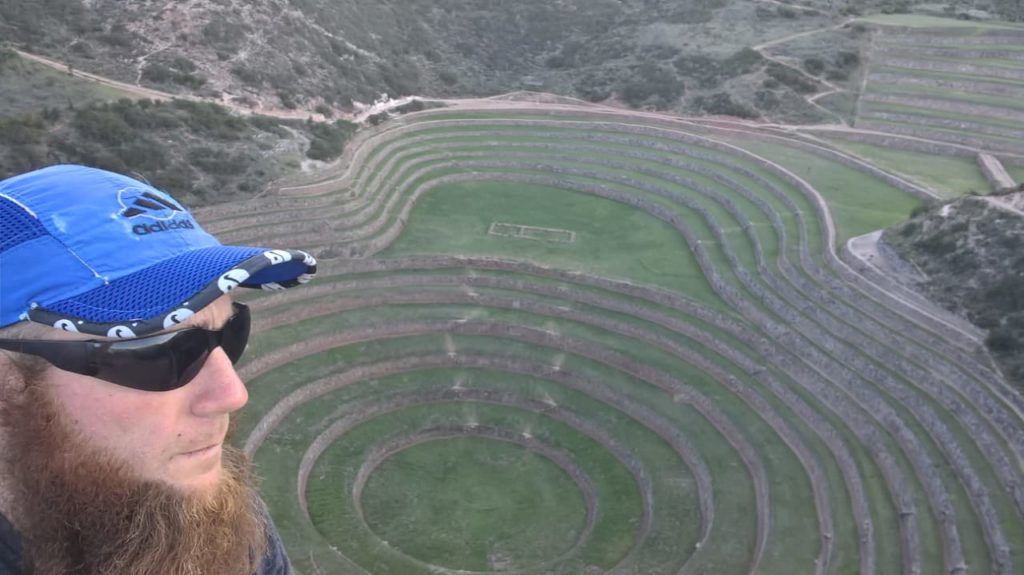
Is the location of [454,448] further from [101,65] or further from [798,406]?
[101,65]

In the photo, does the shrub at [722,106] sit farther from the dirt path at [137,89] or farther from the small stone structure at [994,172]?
the dirt path at [137,89]

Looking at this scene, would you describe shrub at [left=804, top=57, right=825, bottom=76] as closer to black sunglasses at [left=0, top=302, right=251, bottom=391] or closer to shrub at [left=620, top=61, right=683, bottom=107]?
shrub at [left=620, top=61, right=683, bottom=107]

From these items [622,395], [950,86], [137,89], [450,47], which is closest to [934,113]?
[950,86]

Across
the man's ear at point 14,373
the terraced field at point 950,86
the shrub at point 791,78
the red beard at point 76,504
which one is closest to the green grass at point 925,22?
the terraced field at point 950,86

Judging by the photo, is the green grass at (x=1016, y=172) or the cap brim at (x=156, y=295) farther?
the green grass at (x=1016, y=172)

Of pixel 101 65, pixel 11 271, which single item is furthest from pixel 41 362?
pixel 101 65

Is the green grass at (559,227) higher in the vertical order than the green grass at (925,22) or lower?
lower

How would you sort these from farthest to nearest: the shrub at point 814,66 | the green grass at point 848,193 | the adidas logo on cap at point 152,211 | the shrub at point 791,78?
1. the shrub at point 814,66
2. the shrub at point 791,78
3. the green grass at point 848,193
4. the adidas logo on cap at point 152,211
